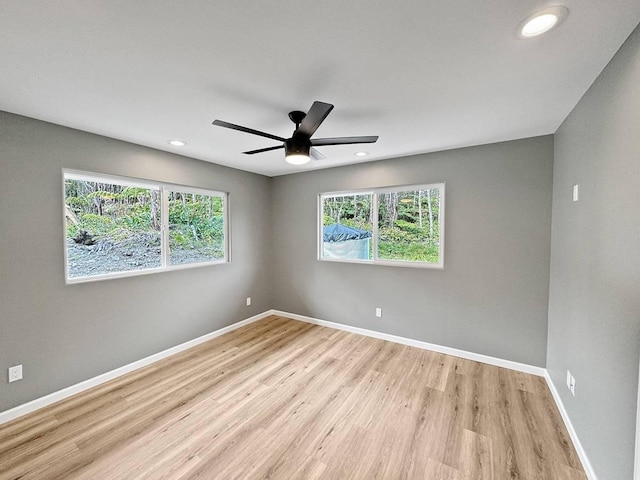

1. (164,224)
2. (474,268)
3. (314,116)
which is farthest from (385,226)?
(164,224)

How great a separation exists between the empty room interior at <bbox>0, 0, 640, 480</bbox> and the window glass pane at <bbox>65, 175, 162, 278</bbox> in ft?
0.07

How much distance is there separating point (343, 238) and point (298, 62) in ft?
9.04

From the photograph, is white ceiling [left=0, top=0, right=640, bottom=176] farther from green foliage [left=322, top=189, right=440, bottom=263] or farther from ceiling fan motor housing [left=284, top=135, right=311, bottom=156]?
green foliage [left=322, top=189, right=440, bottom=263]

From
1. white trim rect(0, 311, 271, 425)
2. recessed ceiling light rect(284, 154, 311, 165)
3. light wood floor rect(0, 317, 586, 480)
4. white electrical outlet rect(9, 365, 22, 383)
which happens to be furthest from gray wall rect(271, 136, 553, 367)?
white electrical outlet rect(9, 365, 22, 383)

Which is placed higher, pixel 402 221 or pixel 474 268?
pixel 402 221

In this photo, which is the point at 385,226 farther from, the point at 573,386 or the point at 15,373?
the point at 15,373

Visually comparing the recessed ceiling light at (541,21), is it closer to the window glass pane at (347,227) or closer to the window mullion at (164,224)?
the window glass pane at (347,227)

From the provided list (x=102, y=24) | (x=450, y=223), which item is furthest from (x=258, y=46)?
(x=450, y=223)

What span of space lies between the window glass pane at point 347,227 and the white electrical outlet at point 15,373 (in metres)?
3.32

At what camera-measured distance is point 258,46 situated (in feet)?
4.49

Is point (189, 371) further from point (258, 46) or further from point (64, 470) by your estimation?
point (258, 46)

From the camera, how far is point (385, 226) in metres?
3.65

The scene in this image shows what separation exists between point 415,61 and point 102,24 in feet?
5.09

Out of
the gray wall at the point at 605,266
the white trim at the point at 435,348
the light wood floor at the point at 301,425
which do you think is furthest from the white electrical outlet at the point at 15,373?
the gray wall at the point at 605,266
